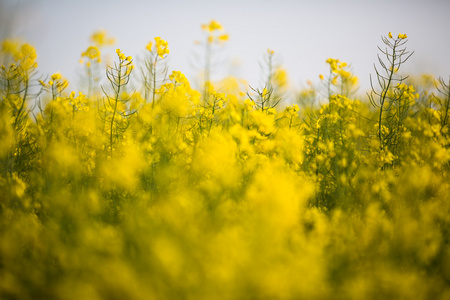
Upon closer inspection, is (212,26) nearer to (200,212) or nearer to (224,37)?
(224,37)

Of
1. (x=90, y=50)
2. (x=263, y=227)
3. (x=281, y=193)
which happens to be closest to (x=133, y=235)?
(x=263, y=227)

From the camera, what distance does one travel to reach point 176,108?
12.2 feet

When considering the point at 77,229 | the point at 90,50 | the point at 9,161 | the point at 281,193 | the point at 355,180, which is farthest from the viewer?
the point at 90,50

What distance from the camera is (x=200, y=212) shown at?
2465 millimetres

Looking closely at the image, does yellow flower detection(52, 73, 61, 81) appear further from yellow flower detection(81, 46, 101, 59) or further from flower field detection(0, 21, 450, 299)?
yellow flower detection(81, 46, 101, 59)

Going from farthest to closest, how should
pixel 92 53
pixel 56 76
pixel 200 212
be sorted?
1. pixel 92 53
2. pixel 56 76
3. pixel 200 212

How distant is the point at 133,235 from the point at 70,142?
2.10 meters

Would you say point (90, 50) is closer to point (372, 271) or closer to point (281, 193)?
point (281, 193)

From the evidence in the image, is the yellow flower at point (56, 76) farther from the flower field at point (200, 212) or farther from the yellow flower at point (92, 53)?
the yellow flower at point (92, 53)

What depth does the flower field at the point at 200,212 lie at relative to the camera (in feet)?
5.81

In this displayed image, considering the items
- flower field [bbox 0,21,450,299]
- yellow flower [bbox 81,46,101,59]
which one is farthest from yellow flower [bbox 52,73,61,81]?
yellow flower [bbox 81,46,101,59]

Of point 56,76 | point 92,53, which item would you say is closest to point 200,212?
point 56,76

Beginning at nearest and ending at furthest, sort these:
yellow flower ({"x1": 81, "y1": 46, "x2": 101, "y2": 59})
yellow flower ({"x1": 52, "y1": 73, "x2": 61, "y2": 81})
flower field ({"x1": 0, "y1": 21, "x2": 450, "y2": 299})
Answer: flower field ({"x1": 0, "y1": 21, "x2": 450, "y2": 299}), yellow flower ({"x1": 52, "y1": 73, "x2": 61, "y2": 81}), yellow flower ({"x1": 81, "y1": 46, "x2": 101, "y2": 59})

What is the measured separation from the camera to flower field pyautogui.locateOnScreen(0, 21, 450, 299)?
177 cm
